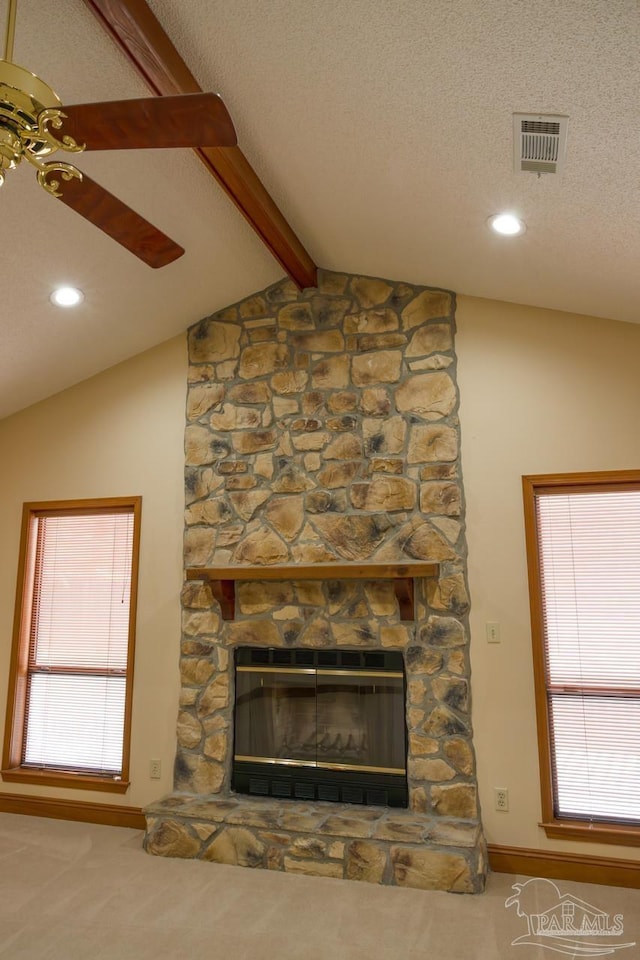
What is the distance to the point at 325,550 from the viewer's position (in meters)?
4.23

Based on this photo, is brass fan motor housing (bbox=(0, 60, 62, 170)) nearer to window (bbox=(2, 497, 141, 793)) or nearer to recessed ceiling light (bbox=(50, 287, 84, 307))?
recessed ceiling light (bbox=(50, 287, 84, 307))

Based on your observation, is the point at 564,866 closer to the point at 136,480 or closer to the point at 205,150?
the point at 136,480

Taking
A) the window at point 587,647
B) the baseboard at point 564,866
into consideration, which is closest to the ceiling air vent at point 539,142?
the window at point 587,647

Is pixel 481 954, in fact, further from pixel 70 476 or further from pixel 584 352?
pixel 70 476

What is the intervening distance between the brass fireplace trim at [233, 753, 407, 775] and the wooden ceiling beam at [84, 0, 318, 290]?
3086 millimetres

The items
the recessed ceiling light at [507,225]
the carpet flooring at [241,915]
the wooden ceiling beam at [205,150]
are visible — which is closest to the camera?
the wooden ceiling beam at [205,150]

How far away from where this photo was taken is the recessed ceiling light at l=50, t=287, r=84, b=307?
3908mm

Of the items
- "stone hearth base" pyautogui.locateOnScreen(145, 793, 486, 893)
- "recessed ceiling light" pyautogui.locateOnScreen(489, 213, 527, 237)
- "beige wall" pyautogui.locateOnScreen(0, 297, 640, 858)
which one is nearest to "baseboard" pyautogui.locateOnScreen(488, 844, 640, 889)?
"beige wall" pyautogui.locateOnScreen(0, 297, 640, 858)

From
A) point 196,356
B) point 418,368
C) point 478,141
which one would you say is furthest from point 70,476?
point 478,141

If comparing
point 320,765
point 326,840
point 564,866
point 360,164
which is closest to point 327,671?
point 320,765

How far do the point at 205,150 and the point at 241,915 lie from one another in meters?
3.57

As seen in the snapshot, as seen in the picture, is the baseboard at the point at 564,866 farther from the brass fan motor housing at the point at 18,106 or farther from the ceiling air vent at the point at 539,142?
the brass fan motor housing at the point at 18,106

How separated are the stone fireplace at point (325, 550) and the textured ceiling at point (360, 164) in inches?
17.0

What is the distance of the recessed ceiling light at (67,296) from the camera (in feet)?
12.8
